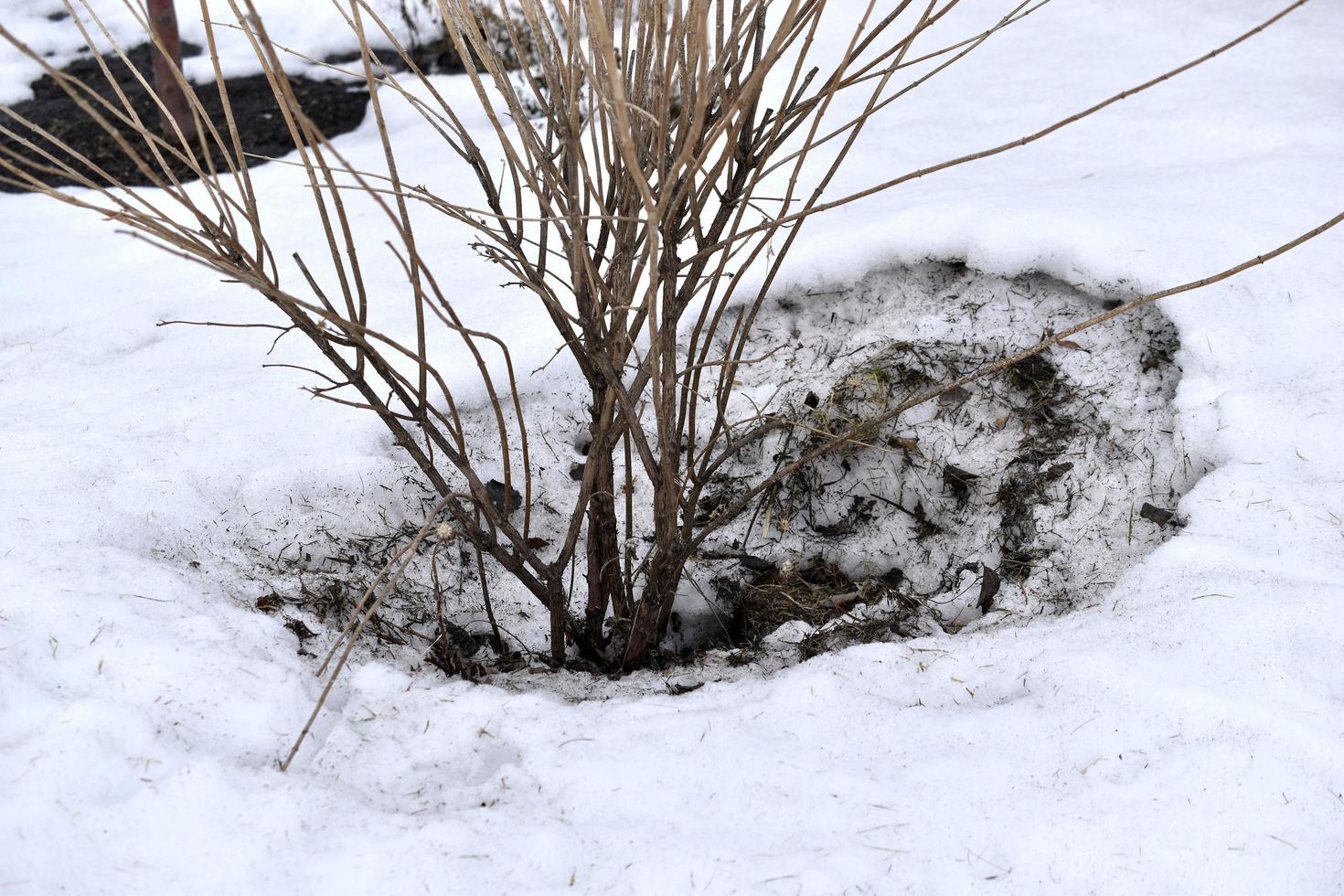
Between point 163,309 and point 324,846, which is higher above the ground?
point 163,309

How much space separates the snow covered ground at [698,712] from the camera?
120cm

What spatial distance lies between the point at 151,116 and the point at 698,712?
4.50 m

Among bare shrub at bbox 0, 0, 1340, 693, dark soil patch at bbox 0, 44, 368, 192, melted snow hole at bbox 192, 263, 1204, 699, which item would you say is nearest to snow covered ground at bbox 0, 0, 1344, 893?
melted snow hole at bbox 192, 263, 1204, 699

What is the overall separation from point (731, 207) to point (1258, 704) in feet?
3.54

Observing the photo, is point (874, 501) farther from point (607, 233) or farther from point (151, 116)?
point (151, 116)

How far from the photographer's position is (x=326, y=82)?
189 inches

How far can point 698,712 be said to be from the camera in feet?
4.76

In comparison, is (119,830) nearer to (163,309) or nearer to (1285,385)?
(163,309)

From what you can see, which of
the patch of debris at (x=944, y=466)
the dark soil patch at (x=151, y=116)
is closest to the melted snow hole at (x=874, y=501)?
the patch of debris at (x=944, y=466)

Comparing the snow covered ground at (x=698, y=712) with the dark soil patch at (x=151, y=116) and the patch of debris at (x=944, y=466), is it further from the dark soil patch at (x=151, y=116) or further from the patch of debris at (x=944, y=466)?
the dark soil patch at (x=151, y=116)

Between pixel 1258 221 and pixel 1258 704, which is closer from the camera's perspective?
pixel 1258 704

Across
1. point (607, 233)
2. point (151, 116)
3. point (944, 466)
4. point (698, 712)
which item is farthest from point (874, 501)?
point (151, 116)

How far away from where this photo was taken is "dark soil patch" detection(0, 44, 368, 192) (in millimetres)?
4109

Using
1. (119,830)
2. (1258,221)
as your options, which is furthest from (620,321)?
(1258,221)
